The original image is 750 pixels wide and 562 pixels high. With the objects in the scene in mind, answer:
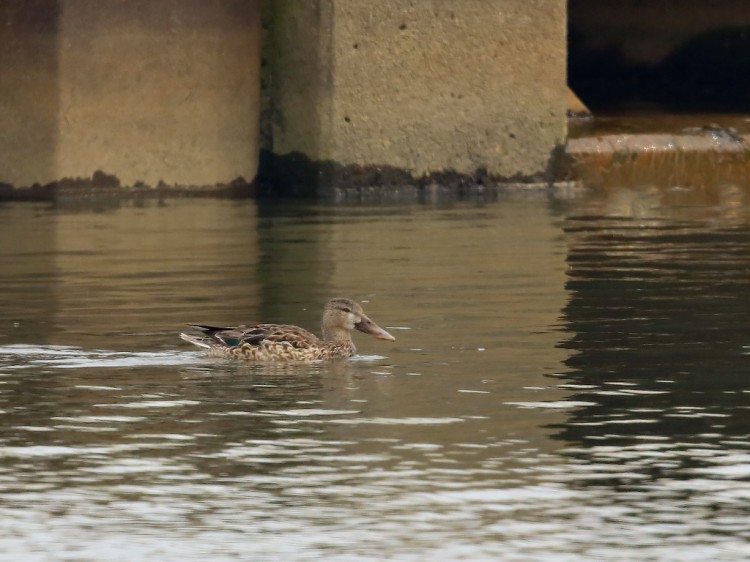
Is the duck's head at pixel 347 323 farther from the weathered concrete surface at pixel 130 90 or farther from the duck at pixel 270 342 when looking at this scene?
the weathered concrete surface at pixel 130 90

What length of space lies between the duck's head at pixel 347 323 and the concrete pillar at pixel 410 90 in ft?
27.5

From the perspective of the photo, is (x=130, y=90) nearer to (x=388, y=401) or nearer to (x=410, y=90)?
(x=410, y=90)

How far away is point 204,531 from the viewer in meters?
6.91

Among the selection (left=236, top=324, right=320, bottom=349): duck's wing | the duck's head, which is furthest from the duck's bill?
(left=236, top=324, right=320, bottom=349): duck's wing

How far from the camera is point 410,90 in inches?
756

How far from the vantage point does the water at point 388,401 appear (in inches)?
274

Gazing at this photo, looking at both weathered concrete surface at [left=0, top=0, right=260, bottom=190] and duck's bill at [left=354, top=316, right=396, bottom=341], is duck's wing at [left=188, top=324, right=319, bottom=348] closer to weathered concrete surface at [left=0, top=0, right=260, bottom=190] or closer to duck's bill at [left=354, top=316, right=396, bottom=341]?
duck's bill at [left=354, top=316, right=396, bottom=341]

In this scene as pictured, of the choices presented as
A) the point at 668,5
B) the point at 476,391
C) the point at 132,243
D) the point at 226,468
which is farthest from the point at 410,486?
the point at 668,5

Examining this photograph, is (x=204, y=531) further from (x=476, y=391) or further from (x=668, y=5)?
(x=668, y=5)

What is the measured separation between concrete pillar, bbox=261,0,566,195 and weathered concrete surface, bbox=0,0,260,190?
297 millimetres

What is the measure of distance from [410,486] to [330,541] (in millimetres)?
785

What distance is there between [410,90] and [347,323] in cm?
881

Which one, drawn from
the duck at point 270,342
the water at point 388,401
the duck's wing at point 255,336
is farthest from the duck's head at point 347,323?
the duck's wing at point 255,336

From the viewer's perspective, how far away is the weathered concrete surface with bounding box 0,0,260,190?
60.7 feet
